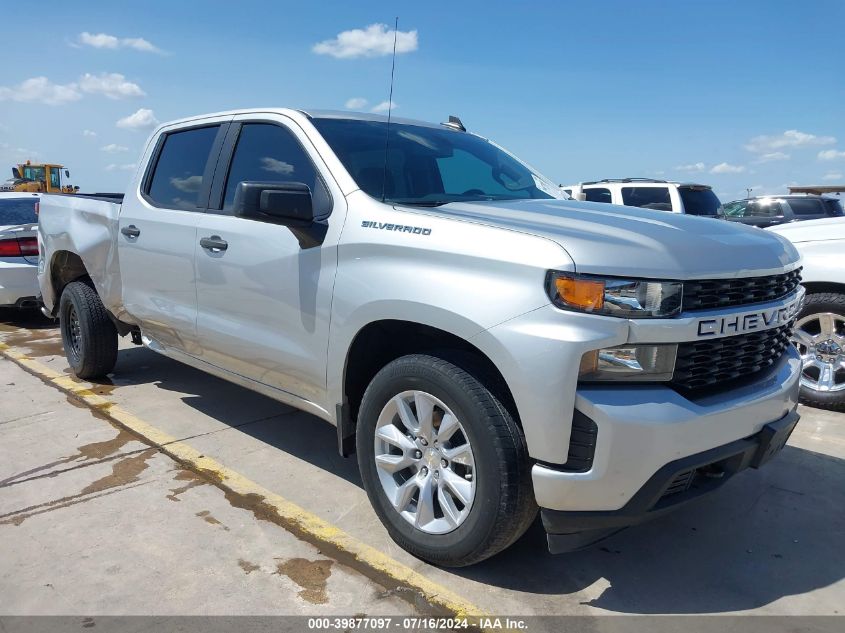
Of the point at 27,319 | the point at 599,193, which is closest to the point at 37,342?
the point at 27,319

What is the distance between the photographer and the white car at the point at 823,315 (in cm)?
472

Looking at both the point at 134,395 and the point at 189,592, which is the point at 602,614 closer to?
the point at 189,592

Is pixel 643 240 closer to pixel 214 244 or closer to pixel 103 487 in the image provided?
pixel 214 244

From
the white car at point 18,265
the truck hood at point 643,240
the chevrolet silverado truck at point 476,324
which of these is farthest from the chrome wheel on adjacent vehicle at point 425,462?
the white car at point 18,265

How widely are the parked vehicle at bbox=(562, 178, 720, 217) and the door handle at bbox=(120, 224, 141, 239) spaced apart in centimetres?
764

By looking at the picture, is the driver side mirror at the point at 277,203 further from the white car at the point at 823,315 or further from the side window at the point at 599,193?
the side window at the point at 599,193

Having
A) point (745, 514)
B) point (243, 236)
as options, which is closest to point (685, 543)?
point (745, 514)

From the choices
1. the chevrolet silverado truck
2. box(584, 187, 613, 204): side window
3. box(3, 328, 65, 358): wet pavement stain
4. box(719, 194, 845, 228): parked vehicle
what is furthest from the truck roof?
box(719, 194, 845, 228): parked vehicle

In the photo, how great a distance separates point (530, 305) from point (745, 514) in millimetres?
1870

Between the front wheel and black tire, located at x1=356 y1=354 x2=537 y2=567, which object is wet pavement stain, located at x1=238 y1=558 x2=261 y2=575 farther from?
the front wheel

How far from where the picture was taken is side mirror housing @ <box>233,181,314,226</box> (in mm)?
2932

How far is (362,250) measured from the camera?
116 inches

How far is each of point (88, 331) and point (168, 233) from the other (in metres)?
1.64

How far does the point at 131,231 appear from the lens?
14.8 ft
